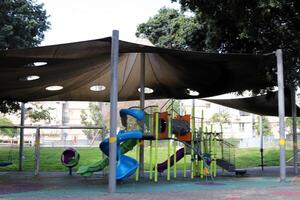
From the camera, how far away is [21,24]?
65.4 feet

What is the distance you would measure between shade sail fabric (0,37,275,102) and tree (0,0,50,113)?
1.93m

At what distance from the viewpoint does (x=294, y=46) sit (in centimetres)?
1703

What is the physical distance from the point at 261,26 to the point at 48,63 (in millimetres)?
7717

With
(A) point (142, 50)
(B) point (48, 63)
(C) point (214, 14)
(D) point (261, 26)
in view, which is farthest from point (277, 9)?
(B) point (48, 63)

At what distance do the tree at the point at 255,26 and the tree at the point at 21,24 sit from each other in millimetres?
7008

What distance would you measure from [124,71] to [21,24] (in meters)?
5.05

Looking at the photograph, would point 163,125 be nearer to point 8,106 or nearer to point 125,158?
point 125,158

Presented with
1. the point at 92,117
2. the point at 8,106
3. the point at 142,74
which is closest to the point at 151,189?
the point at 142,74

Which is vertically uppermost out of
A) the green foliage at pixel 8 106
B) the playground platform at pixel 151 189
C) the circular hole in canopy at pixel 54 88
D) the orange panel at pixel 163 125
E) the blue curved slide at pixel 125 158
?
the circular hole in canopy at pixel 54 88

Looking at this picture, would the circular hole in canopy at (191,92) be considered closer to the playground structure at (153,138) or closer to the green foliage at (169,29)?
the green foliage at (169,29)

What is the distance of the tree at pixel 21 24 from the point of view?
18.8m

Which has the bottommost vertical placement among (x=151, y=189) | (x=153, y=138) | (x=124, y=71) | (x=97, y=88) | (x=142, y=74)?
(x=151, y=189)

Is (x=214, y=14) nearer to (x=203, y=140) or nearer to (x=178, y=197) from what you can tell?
(x=203, y=140)

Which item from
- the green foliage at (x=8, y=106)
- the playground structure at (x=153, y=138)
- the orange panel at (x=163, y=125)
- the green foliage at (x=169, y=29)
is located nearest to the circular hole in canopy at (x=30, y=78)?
the playground structure at (x=153, y=138)
